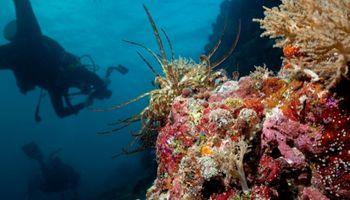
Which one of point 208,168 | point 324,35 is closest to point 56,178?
point 208,168

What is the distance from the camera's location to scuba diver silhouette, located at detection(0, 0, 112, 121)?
12023 millimetres

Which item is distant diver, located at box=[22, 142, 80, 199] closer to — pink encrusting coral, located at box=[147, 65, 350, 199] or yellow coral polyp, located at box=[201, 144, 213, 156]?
pink encrusting coral, located at box=[147, 65, 350, 199]

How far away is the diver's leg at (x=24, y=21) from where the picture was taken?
1234 cm

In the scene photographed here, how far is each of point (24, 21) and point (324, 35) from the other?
510 inches

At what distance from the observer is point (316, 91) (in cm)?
210

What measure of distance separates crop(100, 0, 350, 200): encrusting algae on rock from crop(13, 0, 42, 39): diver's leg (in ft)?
37.9

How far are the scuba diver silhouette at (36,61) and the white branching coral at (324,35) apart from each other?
34.7 feet

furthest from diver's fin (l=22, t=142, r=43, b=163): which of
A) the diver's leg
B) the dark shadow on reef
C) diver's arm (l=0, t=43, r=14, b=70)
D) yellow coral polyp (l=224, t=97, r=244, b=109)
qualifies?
yellow coral polyp (l=224, t=97, r=244, b=109)

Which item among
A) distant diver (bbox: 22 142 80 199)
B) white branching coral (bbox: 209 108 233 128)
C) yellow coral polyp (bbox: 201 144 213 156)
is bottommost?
yellow coral polyp (bbox: 201 144 213 156)

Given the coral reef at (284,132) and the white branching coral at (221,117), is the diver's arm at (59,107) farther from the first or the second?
the white branching coral at (221,117)

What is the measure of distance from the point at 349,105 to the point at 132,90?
9301 cm

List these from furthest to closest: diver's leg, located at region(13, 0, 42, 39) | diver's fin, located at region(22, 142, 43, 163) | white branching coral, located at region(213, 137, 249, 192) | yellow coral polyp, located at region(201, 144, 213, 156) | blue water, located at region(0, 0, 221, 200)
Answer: blue water, located at region(0, 0, 221, 200), diver's fin, located at region(22, 142, 43, 163), diver's leg, located at region(13, 0, 42, 39), yellow coral polyp, located at region(201, 144, 213, 156), white branching coral, located at region(213, 137, 249, 192)

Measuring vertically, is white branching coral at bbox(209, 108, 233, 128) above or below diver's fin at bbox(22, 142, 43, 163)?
below

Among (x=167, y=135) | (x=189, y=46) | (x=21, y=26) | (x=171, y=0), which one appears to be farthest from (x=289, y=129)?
(x=189, y=46)
